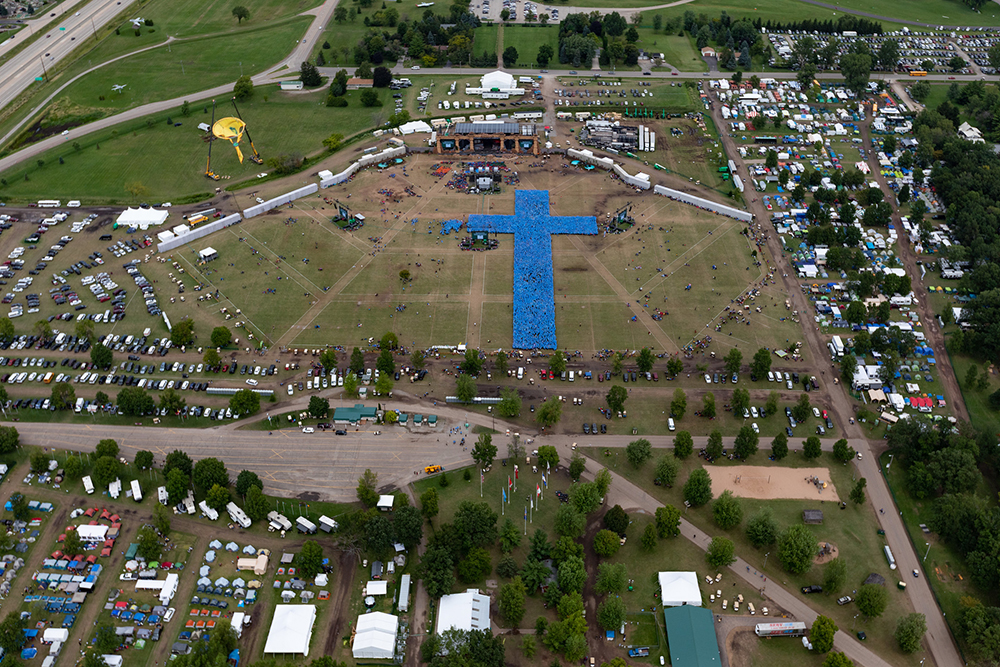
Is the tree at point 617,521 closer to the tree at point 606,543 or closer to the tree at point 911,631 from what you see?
the tree at point 606,543

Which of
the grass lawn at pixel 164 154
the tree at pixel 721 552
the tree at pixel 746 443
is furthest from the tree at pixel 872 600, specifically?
the grass lawn at pixel 164 154

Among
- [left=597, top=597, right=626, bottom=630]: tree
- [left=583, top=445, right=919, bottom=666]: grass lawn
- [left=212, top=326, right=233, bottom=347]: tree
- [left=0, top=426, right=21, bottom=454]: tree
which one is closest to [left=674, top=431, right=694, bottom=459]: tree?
[left=583, top=445, right=919, bottom=666]: grass lawn

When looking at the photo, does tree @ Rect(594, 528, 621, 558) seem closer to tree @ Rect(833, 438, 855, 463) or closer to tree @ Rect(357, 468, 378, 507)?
tree @ Rect(357, 468, 378, 507)

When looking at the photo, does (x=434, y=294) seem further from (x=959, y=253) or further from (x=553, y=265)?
(x=959, y=253)

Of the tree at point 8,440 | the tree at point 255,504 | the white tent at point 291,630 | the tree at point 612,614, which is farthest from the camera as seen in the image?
the tree at point 8,440

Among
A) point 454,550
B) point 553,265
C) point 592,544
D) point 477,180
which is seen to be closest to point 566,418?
point 592,544

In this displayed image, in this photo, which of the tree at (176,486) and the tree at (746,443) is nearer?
the tree at (176,486)

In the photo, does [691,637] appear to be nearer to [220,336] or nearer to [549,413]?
[549,413]
